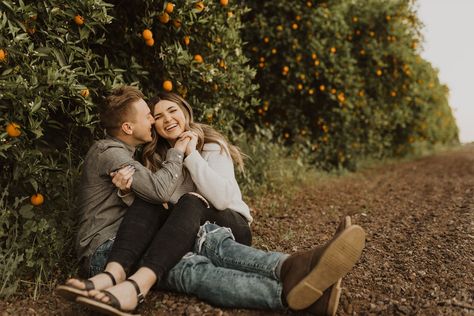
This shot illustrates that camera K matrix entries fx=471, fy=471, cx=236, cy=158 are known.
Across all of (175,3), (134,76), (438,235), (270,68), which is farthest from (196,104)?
(270,68)

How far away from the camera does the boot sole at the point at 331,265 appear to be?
1.98m

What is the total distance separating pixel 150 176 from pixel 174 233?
1.20ft

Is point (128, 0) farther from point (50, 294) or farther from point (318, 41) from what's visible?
point (318, 41)

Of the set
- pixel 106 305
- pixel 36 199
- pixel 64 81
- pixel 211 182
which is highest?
pixel 64 81

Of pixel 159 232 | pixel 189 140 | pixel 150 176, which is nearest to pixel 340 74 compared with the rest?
pixel 189 140

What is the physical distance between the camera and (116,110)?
2.79 meters

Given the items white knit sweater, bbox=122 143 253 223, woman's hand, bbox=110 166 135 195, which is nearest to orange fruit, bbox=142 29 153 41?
white knit sweater, bbox=122 143 253 223

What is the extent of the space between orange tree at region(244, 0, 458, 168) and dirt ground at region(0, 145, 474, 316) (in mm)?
984

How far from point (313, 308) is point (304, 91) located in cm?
436

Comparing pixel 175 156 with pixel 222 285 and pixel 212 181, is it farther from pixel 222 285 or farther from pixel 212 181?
pixel 222 285

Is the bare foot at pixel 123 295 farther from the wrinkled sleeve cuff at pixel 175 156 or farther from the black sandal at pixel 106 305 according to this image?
the wrinkled sleeve cuff at pixel 175 156

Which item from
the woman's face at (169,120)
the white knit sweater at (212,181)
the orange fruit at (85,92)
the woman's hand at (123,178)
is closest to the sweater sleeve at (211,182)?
the white knit sweater at (212,181)

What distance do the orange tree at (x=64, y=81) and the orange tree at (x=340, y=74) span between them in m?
1.87

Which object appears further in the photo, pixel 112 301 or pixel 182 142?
pixel 182 142
